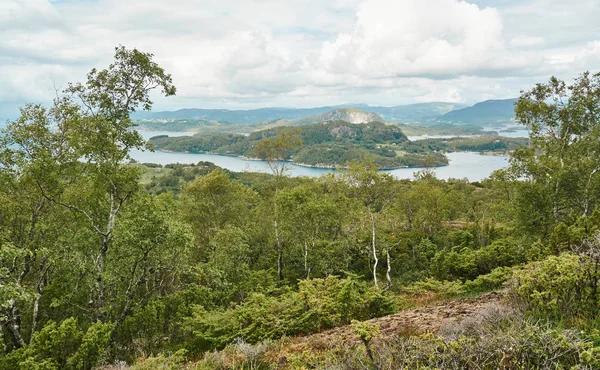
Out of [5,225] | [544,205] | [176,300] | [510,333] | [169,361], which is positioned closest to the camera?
[510,333]

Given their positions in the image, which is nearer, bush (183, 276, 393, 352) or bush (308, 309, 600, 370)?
bush (308, 309, 600, 370)

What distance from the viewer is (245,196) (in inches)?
1262

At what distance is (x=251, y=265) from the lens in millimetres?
27547

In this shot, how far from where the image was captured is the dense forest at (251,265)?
21.4 ft

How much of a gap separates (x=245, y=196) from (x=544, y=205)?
23.4 meters

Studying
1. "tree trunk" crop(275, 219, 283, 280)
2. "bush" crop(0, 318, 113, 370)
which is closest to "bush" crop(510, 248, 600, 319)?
"bush" crop(0, 318, 113, 370)

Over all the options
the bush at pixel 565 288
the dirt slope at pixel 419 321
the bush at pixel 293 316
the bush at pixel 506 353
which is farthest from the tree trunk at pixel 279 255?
the bush at pixel 506 353

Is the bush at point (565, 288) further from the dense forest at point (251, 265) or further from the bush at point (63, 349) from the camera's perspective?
the bush at point (63, 349)

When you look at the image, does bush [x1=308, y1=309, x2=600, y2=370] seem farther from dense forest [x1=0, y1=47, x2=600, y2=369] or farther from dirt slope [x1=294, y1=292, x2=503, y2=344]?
dirt slope [x1=294, y1=292, x2=503, y2=344]

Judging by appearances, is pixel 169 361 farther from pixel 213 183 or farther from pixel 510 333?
pixel 213 183

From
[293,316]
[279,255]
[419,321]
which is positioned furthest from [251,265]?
[419,321]

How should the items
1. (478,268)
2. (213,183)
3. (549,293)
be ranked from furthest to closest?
(213,183), (478,268), (549,293)

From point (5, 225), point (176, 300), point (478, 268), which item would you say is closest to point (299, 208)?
point (176, 300)

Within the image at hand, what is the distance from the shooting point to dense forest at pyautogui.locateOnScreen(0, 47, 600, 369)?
6512mm
